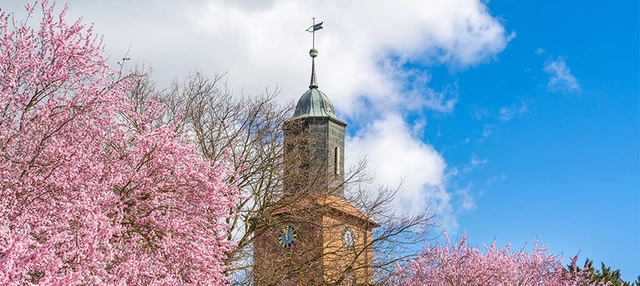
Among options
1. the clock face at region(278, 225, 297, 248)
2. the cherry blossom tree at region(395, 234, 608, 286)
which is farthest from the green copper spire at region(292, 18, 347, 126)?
the clock face at region(278, 225, 297, 248)

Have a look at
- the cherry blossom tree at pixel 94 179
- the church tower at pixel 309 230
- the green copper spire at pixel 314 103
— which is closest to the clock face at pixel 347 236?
the church tower at pixel 309 230

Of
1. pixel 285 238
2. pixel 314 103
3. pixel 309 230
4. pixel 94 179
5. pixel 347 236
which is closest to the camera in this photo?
pixel 94 179

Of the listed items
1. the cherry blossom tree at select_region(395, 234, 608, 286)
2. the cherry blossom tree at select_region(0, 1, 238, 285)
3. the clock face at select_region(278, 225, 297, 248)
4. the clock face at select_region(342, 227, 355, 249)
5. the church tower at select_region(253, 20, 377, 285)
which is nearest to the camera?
the cherry blossom tree at select_region(0, 1, 238, 285)

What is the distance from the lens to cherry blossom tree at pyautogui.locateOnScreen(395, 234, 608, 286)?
26469mm

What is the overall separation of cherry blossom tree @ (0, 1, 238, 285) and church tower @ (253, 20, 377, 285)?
732 centimetres

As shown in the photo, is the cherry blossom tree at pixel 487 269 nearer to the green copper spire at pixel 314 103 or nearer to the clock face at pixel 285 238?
the clock face at pixel 285 238

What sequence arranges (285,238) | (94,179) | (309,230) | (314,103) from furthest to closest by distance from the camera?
(314,103) < (309,230) < (285,238) < (94,179)

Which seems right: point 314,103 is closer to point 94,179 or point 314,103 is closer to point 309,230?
point 309,230

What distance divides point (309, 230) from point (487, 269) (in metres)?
8.30

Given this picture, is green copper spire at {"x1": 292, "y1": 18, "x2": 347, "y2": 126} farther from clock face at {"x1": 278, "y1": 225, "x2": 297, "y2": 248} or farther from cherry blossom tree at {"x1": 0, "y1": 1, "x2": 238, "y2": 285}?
cherry blossom tree at {"x1": 0, "y1": 1, "x2": 238, "y2": 285}

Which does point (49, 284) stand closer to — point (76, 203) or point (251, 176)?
point (76, 203)

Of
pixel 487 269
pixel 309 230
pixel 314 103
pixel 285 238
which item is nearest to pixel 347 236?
pixel 309 230

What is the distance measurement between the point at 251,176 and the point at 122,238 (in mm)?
10345

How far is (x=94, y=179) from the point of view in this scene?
33.4 ft
